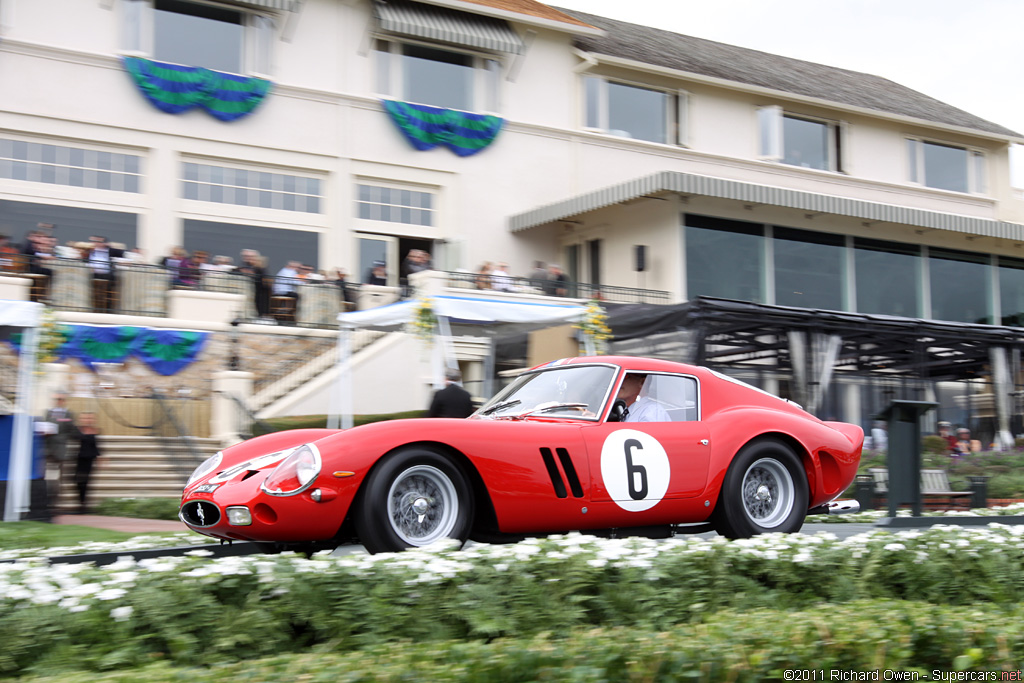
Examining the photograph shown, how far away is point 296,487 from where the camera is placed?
579cm

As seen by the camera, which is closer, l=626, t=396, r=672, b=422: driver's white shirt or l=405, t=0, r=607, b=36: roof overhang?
l=626, t=396, r=672, b=422: driver's white shirt

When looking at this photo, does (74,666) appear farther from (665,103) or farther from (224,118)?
(665,103)

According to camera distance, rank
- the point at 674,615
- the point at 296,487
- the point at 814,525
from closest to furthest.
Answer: the point at 674,615 → the point at 296,487 → the point at 814,525

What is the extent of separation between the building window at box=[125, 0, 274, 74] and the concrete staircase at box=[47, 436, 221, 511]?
353 inches

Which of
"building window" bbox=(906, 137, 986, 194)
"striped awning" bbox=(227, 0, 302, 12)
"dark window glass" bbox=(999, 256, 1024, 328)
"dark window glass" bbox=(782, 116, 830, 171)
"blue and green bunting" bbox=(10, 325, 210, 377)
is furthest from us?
"building window" bbox=(906, 137, 986, 194)

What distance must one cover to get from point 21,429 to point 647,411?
7.60 metres

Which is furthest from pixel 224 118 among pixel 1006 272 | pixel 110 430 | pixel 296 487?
pixel 1006 272

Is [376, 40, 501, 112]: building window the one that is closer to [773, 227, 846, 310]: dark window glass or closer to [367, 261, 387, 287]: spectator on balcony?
[367, 261, 387, 287]: spectator on balcony

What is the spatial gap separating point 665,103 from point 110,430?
16.8 metres

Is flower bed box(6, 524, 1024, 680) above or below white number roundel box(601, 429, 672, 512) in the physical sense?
below

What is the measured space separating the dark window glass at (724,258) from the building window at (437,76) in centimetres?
588

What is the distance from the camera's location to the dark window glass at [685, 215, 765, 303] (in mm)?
22922

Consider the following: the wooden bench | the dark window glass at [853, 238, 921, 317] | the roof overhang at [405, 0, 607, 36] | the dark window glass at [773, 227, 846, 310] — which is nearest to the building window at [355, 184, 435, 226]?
the roof overhang at [405, 0, 607, 36]

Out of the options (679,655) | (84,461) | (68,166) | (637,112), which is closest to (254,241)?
(68,166)
